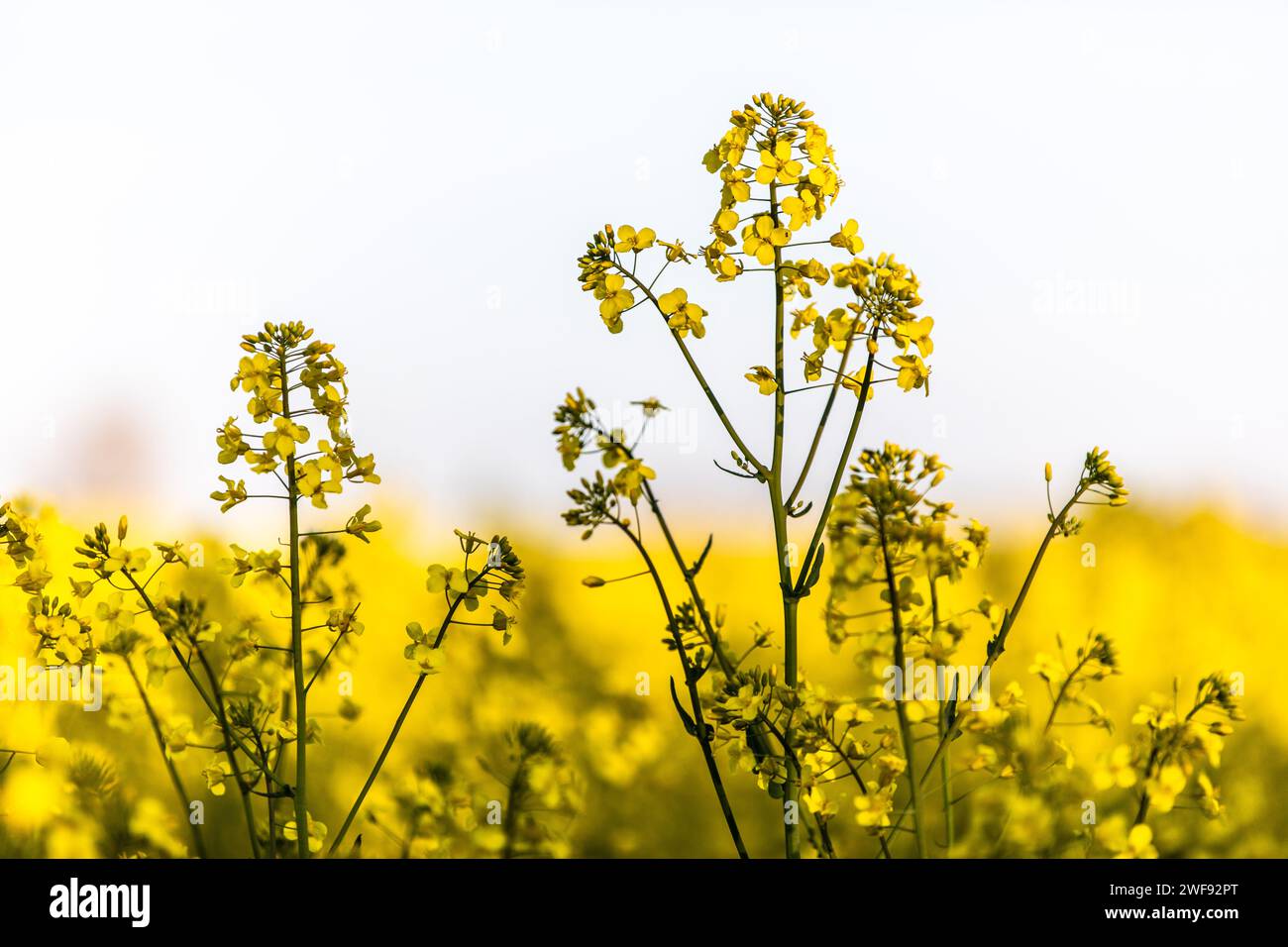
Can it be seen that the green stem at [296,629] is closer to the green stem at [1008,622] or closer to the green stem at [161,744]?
the green stem at [161,744]

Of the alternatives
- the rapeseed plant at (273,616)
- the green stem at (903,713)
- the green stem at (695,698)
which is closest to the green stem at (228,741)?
the rapeseed plant at (273,616)

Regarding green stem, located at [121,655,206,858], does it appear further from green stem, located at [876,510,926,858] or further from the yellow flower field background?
green stem, located at [876,510,926,858]

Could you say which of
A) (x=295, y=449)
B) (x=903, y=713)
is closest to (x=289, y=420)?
(x=295, y=449)

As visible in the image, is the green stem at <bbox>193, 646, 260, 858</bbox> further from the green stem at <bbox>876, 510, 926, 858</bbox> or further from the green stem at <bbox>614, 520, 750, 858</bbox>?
the green stem at <bbox>876, 510, 926, 858</bbox>

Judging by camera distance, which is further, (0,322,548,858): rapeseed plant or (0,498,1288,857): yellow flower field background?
(0,498,1288,857): yellow flower field background

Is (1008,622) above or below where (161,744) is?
above

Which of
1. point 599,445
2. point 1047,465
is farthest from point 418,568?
point 1047,465

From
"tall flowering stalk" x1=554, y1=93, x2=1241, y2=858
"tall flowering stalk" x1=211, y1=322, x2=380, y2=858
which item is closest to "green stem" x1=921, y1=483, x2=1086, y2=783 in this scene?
"tall flowering stalk" x1=554, y1=93, x2=1241, y2=858

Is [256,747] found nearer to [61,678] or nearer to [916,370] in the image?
[61,678]

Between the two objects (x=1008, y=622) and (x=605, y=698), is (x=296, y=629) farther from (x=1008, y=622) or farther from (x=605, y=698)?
(x=605, y=698)

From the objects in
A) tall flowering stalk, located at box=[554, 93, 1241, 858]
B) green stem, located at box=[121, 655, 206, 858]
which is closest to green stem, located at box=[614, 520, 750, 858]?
tall flowering stalk, located at box=[554, 93, 1241, 858]

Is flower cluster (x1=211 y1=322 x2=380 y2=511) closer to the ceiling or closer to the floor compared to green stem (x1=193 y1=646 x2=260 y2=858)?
closer to the ceiling

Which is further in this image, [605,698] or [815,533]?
[605,698]

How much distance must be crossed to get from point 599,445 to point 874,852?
86cm
